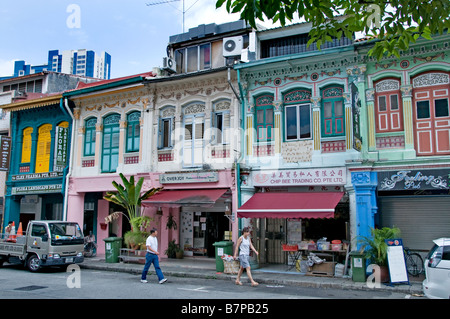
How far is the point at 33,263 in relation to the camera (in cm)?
1445

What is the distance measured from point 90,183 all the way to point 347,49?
12261 mm

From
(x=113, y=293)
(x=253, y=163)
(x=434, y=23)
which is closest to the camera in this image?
(x=434, y=23)

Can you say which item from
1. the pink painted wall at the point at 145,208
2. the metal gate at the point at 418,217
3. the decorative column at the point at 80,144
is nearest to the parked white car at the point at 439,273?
the metal gate at the point at 418,217

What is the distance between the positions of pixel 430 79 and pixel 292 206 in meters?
5.94

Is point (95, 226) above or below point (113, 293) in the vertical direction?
above

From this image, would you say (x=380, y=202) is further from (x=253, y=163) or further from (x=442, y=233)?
(x=253, y=163)

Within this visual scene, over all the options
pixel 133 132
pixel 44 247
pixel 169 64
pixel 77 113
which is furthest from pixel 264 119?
pixel 77 113

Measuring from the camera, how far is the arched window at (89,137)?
773 inches

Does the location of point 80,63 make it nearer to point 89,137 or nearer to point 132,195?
point 89,137

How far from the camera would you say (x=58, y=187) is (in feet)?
65.3

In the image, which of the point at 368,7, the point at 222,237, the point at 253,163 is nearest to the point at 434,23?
the point at 368,7

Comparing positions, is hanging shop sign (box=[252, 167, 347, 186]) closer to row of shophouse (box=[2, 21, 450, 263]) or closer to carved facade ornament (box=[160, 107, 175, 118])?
row of shophouse (box=[2, 21, 450, 263])

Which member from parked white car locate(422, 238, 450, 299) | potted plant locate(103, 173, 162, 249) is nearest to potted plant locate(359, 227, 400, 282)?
parked white car locate(422, 238, 450, 299)

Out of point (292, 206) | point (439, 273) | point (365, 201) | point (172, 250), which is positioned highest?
point (365, 201)
